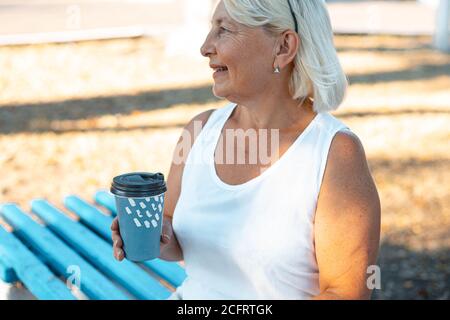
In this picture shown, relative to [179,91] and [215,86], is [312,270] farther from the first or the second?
[179,91]

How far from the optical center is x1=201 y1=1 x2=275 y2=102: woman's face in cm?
208

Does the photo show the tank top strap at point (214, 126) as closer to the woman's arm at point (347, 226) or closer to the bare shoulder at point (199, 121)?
the bare shoulder at point (199, 121)

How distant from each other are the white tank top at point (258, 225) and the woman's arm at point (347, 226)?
0.05 meters

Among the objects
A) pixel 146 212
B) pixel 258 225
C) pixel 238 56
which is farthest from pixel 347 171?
pixel 146 212

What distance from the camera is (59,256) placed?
10.8 feet

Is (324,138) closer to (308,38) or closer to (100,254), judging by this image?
(308,38)

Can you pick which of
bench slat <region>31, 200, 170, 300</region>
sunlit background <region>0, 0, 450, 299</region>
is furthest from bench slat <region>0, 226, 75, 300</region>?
bench slat <region>31, 200, 170, 300</region>

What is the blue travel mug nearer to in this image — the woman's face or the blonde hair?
the woman's face

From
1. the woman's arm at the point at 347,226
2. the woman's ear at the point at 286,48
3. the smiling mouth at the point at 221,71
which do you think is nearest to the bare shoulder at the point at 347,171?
the woman's arm at the point at 347,226

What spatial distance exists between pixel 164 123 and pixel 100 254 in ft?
11.4

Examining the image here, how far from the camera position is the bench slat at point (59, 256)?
299 cm

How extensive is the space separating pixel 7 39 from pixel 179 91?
9.87 ft

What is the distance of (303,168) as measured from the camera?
207 cm

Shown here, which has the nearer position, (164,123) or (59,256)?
(59,256)
